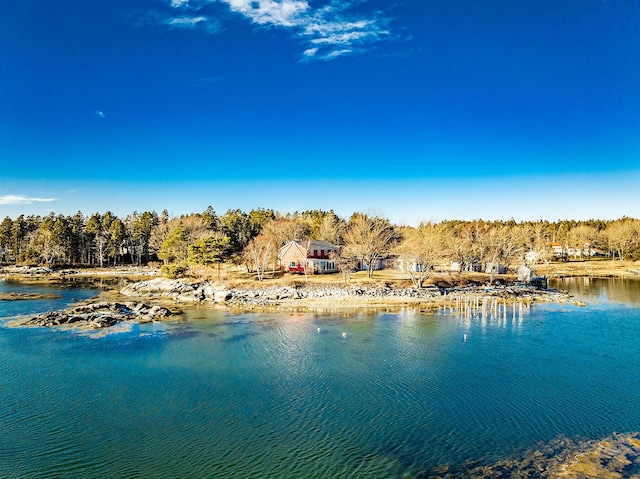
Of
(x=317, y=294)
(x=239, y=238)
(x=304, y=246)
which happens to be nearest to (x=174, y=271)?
(x=304, y=246)

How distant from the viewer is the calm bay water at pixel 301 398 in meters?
13.9

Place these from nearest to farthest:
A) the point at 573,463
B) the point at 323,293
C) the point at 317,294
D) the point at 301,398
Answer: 1. the point at 573,463
2. the point at 301,398
3. the point at 317,294
4. the point at 323,293

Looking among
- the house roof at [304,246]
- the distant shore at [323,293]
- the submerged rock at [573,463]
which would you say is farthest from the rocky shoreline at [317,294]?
the submerged rock at [573,463]

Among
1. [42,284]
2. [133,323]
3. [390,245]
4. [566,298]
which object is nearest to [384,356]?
[133,323]

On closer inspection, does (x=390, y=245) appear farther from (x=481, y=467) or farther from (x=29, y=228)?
(x=29, y=228)

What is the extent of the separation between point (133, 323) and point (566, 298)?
47.0 m

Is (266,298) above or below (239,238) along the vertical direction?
below

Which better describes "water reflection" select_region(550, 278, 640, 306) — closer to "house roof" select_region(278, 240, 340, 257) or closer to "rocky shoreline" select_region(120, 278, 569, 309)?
"rocky shoreline" select_region(120, 278, 569, 309)

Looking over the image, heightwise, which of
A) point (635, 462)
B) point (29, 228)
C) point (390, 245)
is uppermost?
point (29, 228)

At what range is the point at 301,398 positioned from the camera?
18.6 m

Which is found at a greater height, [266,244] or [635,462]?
[266,244]

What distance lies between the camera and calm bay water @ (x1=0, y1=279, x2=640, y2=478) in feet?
45.6

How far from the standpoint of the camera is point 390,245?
240ft

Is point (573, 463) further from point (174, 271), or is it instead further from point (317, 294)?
point (174, 271)
